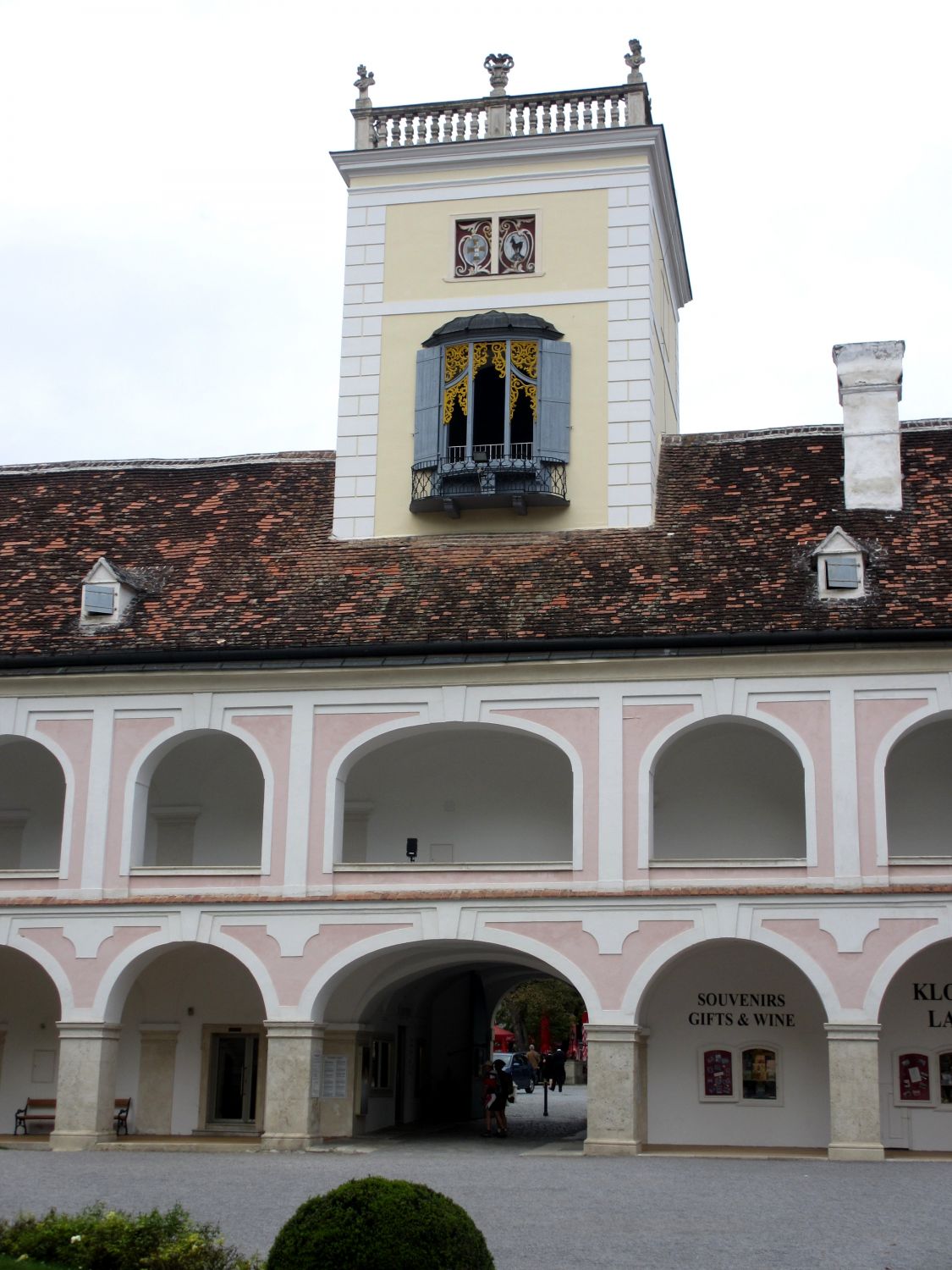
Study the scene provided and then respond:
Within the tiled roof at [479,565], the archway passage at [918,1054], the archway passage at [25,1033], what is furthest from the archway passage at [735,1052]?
the archway passage at [25,1033]

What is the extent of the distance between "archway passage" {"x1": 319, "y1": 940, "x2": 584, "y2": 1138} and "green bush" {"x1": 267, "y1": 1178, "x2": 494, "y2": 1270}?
1425cm

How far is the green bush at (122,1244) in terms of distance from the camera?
1175 centimetres

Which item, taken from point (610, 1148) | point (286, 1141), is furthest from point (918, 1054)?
point (286, 1141)

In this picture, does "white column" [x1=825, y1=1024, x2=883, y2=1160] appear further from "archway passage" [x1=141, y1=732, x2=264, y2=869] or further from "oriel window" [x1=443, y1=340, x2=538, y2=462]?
"oriel window" [x1=443, y1=340, x2=538, y2=462]

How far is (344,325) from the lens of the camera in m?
30.2

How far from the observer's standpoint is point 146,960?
84.4ft

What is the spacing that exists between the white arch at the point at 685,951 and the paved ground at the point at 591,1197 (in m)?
2.28

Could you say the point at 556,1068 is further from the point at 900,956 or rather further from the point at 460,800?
the point at 900,956

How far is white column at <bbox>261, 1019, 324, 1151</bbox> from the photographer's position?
24.2 metres

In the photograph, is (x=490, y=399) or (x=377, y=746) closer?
(x=377, y=746)

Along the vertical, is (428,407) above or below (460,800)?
above

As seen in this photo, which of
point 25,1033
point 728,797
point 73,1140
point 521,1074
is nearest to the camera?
point 73,1140

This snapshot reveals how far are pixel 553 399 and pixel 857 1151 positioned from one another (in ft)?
41.6

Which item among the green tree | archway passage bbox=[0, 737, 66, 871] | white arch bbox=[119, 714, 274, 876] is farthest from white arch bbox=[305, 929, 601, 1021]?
the green tree
